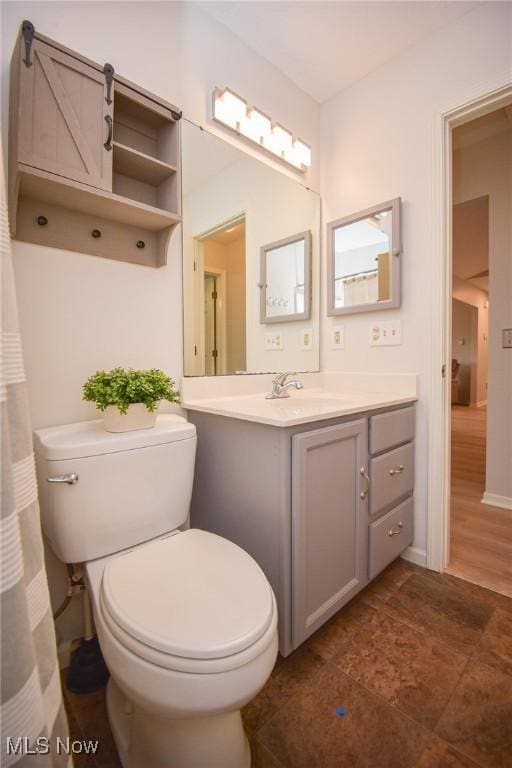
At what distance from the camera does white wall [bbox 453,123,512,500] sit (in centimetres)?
229

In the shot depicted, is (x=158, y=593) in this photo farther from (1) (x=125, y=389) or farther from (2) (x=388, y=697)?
(2) (x=388, y=697)

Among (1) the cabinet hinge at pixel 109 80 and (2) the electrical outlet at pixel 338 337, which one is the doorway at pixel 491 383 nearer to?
(2) the electrical outlet at pixel 338 337

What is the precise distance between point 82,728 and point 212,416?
3.13ft

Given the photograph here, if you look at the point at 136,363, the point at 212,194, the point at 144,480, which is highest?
the point at 212,194

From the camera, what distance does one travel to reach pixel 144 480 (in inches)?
40.4

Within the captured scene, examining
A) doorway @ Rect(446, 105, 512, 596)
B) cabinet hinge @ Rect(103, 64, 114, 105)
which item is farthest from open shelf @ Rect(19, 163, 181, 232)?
doorway @ Rect(446, 105, 512, 596)

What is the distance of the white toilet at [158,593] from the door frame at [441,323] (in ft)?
3.64

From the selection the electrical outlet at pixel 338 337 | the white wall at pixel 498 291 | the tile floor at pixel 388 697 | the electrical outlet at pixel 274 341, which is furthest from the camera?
the white wall at pixel 498 291

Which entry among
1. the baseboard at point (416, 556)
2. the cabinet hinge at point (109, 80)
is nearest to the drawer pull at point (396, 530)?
the baseboard at point (416, 556)

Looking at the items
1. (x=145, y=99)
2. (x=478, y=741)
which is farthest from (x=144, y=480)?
(x=145, y=99)

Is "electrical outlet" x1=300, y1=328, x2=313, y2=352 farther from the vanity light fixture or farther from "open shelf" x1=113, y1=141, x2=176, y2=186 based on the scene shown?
"open shelf" x1=113, y1=141, x2=176, y2=186

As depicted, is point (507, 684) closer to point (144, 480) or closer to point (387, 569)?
point (387, 569)

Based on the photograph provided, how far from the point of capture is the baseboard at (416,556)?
5.41 feet

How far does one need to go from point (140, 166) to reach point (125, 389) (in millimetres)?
793
